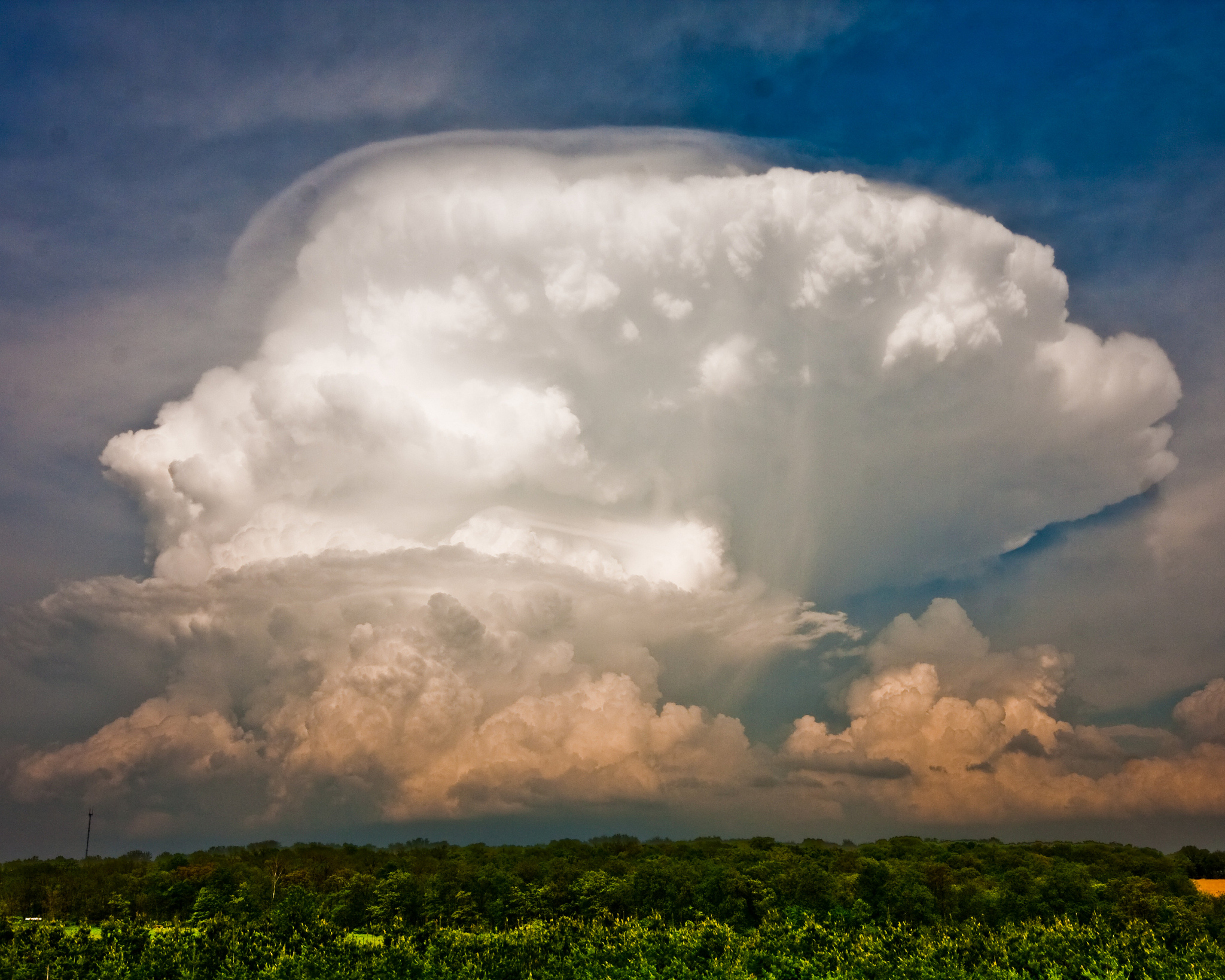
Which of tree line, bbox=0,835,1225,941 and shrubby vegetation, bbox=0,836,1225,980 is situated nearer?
shrubby vegetation, bbox=0,836,1225,980

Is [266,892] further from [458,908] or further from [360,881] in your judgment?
[458,908]

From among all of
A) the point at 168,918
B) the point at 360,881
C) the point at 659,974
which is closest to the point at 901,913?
the point at 659,974

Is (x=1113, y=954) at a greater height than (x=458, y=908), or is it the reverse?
(x=1113, y=954)

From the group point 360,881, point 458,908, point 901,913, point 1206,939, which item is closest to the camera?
point 1206,939

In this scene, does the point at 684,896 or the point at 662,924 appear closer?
the point at 662,924

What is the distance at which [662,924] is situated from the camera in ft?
402

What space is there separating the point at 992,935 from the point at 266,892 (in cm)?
15877

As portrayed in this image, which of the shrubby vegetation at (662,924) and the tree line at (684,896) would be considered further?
the tree line at (684,896)

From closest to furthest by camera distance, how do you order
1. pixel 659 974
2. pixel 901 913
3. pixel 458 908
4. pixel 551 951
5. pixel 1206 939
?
pixel 659 974 < pixel 1206 939 < pixel 551 951 < pixel 901 913 < pixel 458 908

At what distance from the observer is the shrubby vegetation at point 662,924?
8769 cm

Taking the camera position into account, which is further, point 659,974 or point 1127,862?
point 1127,862

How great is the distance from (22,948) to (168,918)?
9556 centimetres

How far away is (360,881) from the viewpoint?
187 metres

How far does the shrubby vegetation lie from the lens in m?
87.7
